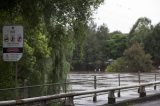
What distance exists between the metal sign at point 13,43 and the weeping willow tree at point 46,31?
176 centimetres

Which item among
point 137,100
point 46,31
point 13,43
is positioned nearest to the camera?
point 13,43

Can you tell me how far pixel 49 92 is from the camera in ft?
70.3

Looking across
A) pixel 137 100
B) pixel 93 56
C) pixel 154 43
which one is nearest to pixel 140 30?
pixel 154 43

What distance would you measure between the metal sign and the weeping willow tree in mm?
1764

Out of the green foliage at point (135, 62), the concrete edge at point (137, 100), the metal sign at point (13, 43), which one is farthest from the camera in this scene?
the green foliage at point (135, 62)

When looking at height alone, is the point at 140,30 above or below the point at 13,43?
above

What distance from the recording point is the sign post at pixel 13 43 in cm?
1378

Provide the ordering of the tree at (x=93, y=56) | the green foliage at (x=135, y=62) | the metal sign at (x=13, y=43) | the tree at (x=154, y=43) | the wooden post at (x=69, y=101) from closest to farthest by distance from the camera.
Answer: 1. the metal sign at (x=13, y=43)
2. the wooden post at (x=69, y=101)
3. the green foliage at (x=135, y=62)
4. the tree at (x=154, y=43)
5. the tree at (x=93, y=56)

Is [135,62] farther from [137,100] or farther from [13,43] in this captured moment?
[13,43]

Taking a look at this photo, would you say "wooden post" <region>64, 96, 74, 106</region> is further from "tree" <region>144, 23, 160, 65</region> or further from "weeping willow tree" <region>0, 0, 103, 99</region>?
"tree" <region>144, 23, 160, 65</region>

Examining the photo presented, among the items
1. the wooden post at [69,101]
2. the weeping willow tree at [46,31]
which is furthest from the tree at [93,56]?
the wooden post at [69,101]

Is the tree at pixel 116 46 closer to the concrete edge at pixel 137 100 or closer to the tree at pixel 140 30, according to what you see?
the tree at pixel 140 30

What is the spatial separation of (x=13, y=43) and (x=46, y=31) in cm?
540

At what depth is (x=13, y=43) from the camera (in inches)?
548
